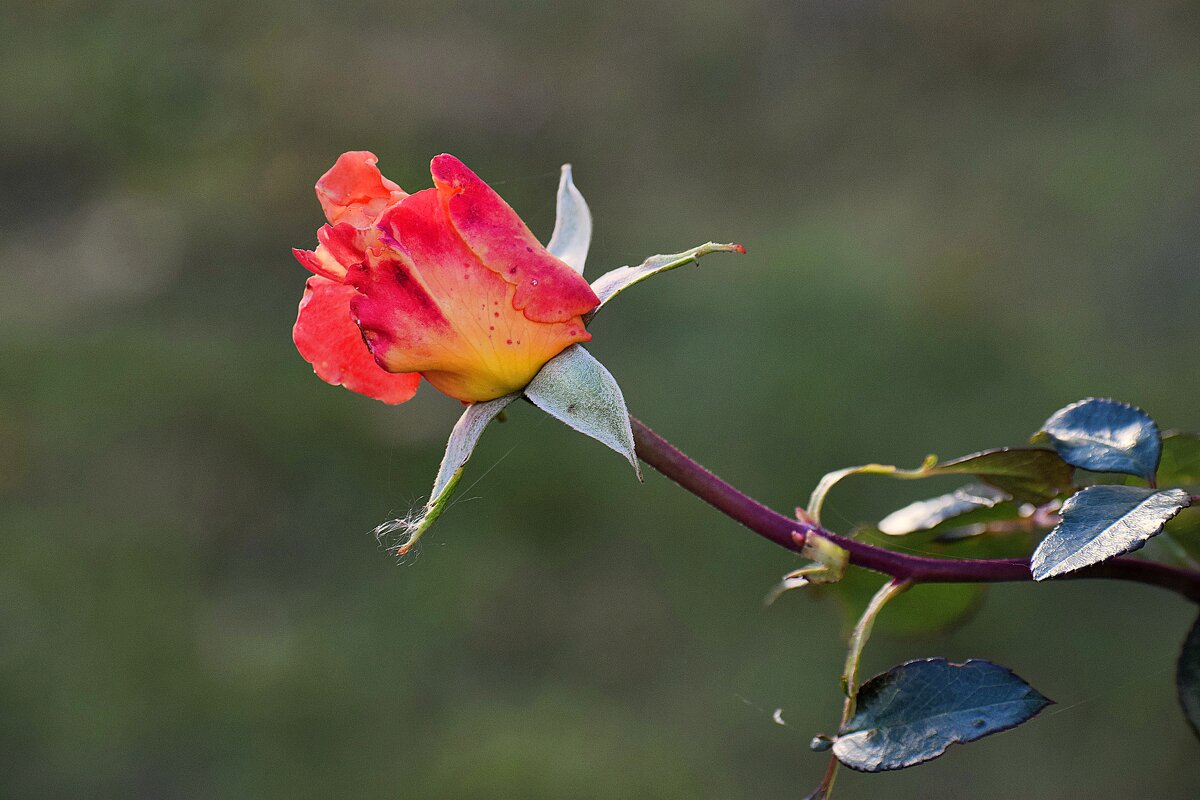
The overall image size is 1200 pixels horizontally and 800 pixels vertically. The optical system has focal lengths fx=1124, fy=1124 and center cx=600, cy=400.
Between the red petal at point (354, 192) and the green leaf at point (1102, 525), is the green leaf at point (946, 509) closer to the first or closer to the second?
the green leaf at point (1102, 525)

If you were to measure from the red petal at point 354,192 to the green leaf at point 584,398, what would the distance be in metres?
0.10

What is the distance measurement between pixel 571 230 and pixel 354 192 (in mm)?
105

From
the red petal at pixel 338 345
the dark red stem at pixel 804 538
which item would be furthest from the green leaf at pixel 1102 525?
the red petal at pixel 338 345

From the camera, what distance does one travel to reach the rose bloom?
0.45 meters

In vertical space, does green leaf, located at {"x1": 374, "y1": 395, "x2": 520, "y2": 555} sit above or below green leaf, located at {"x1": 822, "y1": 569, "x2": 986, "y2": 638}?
above

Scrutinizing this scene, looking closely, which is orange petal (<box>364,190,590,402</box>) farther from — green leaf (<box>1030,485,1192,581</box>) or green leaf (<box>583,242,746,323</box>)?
green leaf (<box>1030,485,1192,581</box>)

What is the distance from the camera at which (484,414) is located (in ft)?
1.54

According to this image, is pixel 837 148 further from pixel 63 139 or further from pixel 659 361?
pixel 63 139

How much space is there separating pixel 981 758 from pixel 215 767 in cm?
107

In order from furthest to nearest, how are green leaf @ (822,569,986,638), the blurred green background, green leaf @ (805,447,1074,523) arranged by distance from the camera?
the blurred green background → green leaf @ (822,569,986,638) → green leaf @ (805,447,1074,523)

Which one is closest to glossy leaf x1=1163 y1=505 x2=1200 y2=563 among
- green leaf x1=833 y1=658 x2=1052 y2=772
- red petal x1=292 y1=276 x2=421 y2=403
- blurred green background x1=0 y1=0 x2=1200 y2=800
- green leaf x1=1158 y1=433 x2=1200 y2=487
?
green leaf x1=1158 y1=433 x2=1200 y2=487

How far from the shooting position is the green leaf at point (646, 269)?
1.48 feet

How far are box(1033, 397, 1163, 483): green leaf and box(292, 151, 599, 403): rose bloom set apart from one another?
22 centimetres

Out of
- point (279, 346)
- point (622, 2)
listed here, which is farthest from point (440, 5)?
point (279, 346)
